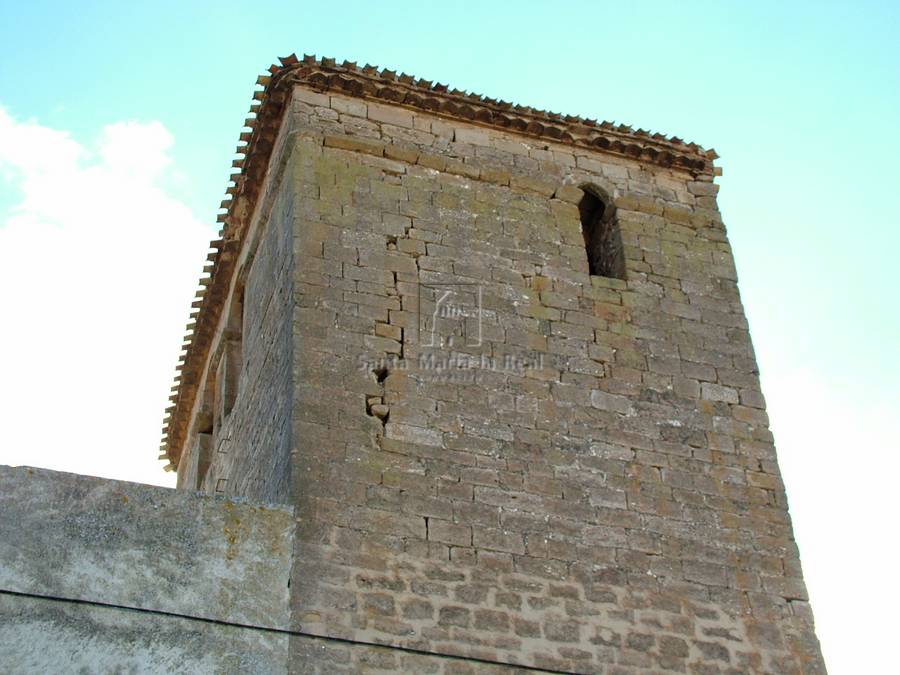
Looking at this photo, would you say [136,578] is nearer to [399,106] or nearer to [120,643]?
[120,643]

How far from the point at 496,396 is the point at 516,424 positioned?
221mm

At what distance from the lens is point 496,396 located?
7.82 m

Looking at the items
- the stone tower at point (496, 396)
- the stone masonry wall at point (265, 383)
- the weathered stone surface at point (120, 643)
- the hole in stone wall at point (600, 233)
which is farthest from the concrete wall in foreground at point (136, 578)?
the hole in stone wall at point (600, 233)

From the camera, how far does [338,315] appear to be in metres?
7.83

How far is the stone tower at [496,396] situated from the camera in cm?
689

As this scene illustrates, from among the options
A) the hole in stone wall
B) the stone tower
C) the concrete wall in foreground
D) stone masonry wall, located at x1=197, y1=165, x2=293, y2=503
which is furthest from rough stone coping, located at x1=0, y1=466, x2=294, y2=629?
the hole in stone wall

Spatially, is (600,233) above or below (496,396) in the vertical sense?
above

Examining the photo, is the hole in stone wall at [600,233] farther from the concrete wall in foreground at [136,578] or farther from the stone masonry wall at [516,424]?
the concrete wall in foreground at [136,578]

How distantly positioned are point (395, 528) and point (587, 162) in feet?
12.3

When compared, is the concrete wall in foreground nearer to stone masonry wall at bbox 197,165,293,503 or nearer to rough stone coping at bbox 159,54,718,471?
stone masonry wall at bbox 197,165,293,503

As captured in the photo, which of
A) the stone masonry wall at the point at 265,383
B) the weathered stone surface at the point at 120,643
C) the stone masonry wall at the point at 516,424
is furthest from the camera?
the stone masonry wall at the point at 265,383

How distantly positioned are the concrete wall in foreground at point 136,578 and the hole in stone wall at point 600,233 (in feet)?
11.2

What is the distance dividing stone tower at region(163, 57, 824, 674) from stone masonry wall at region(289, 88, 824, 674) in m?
0.02

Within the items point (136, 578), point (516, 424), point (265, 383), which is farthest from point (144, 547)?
point (516, 424)
